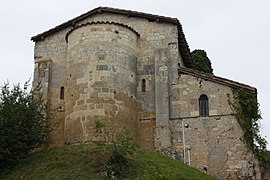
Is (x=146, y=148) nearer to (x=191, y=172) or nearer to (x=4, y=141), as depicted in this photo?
(x=191, y=172)

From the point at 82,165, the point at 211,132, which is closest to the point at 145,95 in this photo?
the point at 211,132

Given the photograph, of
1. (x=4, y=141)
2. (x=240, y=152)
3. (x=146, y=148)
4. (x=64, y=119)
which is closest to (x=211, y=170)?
(x=240, y=152)

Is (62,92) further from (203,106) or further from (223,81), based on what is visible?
A: (223,81)

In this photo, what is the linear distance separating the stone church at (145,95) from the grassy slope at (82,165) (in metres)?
2.16

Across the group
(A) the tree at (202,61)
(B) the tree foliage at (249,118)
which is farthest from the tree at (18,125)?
(A) the tree at (202,61)

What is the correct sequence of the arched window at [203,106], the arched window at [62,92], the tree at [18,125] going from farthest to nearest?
1. the arched window at [62,92]
2. the arched window at [203,106]
3. the tree at [18,125]

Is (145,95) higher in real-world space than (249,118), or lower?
higher

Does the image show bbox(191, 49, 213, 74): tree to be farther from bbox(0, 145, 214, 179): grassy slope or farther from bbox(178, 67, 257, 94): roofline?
bbox(0, 145, 214, 179): grassy slope

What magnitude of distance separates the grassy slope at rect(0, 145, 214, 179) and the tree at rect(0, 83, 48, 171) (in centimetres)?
56

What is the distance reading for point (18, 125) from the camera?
19828 millimetres

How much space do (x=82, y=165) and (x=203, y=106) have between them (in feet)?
24.4

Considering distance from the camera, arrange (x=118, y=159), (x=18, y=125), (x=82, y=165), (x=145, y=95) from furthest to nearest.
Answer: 1. (x=145, y=95)
2. (x=18, y=125)
3. (x=82, y=165)
4. (x=118, y=159)

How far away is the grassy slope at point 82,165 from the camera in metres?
17.4

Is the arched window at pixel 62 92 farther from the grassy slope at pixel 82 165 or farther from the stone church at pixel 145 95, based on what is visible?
the grassy slope at pixel 82 165
